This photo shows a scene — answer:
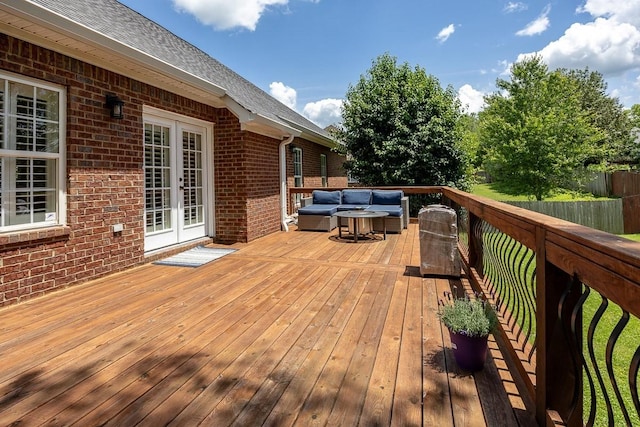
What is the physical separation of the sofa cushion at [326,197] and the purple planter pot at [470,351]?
20.9ft

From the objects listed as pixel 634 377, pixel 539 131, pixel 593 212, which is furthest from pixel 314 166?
pixel 634 377

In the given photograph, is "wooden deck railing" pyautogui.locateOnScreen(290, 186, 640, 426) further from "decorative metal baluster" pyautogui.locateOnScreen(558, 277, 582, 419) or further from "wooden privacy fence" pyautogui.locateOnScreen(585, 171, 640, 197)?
"wooden privacy fence" pyautogui.locateOnScreen(585, 171, 640, 197)

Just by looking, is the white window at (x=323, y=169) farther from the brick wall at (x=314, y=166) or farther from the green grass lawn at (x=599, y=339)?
the green grass lawn at (x=599, y=339)

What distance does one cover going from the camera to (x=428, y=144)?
10.5 m

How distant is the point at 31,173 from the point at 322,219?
17.1 feet

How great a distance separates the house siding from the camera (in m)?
3.19

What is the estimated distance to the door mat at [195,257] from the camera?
4.72 meters

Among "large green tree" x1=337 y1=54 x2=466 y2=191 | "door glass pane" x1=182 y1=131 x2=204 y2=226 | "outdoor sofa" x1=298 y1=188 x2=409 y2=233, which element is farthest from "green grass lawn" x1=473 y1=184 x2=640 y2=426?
A: "large green tree" x1=337 y1=54 x2=466 y2=191

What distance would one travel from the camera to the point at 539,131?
13547 millimetres

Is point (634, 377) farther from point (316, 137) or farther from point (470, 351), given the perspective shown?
point (316, 137)

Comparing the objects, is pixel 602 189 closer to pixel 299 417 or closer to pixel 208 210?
pixel 208 210

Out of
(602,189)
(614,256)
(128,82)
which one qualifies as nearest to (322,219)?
(128,82)

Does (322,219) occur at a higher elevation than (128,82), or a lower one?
lower

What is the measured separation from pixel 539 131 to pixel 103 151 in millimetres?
15096
